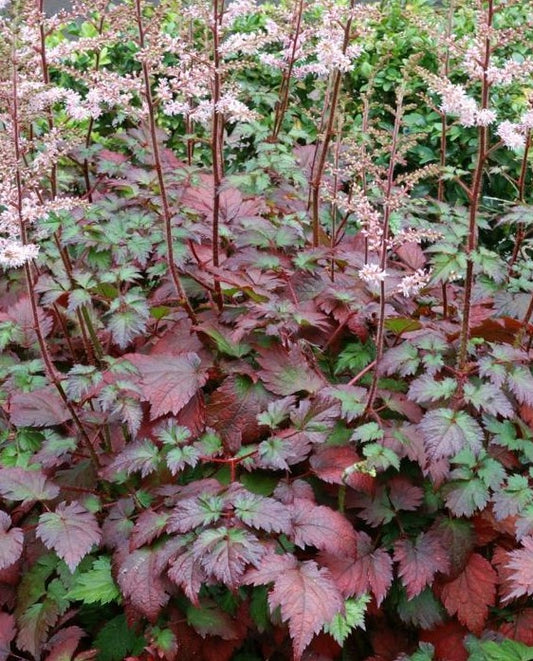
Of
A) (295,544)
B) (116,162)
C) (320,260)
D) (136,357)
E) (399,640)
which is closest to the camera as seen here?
(295,544)

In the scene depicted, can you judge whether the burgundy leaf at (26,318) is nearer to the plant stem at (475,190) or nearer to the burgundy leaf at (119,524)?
the burgundy leaf at (119,524)

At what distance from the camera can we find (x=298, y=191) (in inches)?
144

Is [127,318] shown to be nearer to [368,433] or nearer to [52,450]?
[52,450]

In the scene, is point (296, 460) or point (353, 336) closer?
point (296, 460)

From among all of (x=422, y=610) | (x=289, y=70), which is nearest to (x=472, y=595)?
(x=422, y=610)

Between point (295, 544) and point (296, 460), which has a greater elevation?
point (296, 460)

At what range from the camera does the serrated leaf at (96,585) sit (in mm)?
2102

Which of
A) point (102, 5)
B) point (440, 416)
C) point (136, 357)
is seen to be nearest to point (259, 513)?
point (440, 416)

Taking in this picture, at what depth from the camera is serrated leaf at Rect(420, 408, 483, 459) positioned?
209 centimetres

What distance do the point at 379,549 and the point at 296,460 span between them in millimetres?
373

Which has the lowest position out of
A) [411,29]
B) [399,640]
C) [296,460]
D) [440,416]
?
[399,640]

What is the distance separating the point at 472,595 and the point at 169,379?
1.16 m

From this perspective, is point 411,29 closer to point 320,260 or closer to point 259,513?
point 320,260

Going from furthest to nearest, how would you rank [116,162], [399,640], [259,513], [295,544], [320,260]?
[116,162] < [320,260] < [399,640] < [295,544] < [259,513]
